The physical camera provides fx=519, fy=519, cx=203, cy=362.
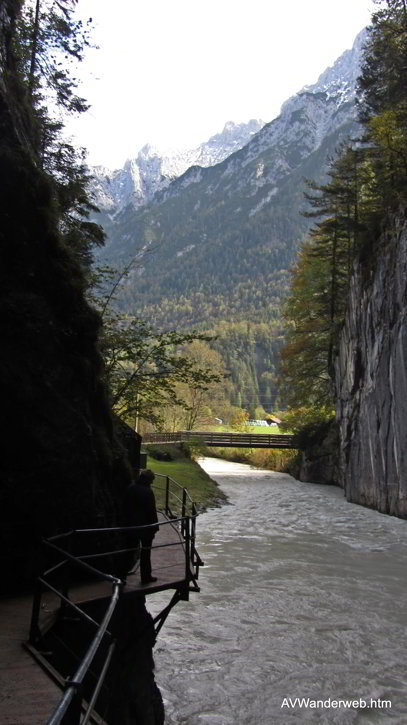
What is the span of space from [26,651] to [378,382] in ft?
73.2

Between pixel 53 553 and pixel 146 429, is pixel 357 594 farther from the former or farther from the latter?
pixel 146 429

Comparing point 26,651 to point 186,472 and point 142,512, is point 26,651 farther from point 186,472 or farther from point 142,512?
point 186,472

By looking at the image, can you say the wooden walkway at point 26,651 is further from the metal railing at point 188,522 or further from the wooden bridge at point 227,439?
the wooden bridge at point 227,439

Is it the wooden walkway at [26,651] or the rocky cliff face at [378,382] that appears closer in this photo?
the wooden walkway at [26,651]

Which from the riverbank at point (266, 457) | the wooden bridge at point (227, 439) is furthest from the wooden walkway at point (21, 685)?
the wooden bridge at point (227, 439)

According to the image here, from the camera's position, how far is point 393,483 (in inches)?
918

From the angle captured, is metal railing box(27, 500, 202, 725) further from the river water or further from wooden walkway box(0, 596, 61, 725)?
the river water

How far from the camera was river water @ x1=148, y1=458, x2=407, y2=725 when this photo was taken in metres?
7.98

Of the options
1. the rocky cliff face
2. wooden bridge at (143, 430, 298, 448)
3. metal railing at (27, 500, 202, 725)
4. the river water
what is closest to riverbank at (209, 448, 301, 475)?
wooden bridge at (143, 430, 298, 448)

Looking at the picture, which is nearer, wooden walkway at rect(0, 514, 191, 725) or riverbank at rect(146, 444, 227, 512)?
wooden walkway at rect(0, 514, 191, 725)

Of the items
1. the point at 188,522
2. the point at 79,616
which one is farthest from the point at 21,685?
the point at 188,522

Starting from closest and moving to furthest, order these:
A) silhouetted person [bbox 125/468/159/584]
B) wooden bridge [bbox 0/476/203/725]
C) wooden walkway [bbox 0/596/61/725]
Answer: wooden bridge [bbox 0/476/203/725], wooden walkway [bbox 0/596/61/725], silhouetted person [bbox 125/468/159/584]

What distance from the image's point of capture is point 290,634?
10.5 m

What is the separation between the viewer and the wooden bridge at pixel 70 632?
3636 millimetres
